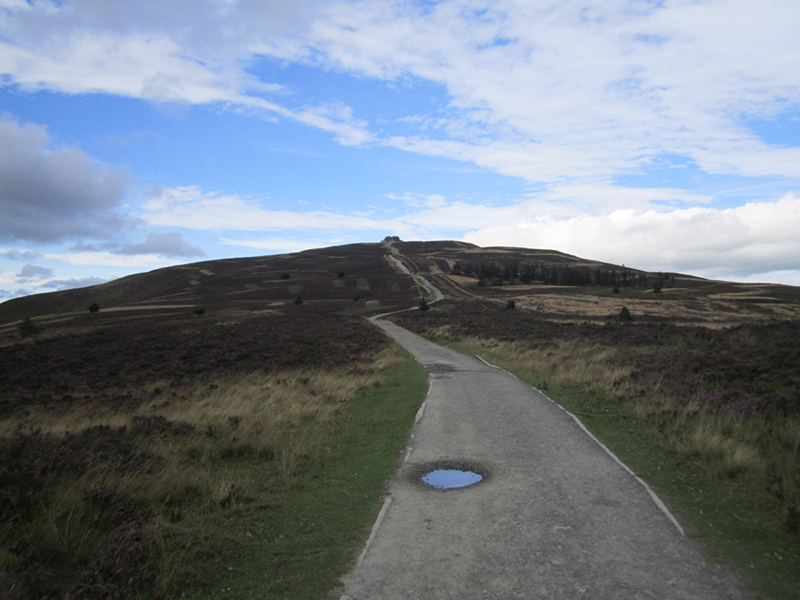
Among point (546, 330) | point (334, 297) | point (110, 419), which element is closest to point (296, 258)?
point (334, 297)

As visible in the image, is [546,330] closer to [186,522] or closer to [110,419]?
[110,419]

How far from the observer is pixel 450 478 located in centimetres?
768

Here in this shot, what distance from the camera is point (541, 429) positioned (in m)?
10.2

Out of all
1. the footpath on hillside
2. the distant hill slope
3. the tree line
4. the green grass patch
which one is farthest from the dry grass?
the tree line

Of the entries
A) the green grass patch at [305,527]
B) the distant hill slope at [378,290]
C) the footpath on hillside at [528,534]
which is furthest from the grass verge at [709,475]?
the distant hill slope at [378,290]

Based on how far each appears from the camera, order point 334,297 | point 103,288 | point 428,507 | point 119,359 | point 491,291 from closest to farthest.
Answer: point 428,507 < point 119,359 < point 334,297 < point 491,291 < point 103,288

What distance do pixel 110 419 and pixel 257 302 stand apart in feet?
215

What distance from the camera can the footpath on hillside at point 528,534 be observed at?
4535mm

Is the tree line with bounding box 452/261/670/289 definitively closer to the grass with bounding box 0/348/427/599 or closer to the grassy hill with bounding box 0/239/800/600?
the grassy hill with bounding box 0/239/800/600

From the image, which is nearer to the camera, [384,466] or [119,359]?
[384,466]

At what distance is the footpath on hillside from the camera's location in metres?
4.54

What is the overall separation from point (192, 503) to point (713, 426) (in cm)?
974

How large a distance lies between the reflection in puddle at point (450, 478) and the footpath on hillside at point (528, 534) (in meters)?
0.20

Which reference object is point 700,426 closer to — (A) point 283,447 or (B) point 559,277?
(A) point 283,447
